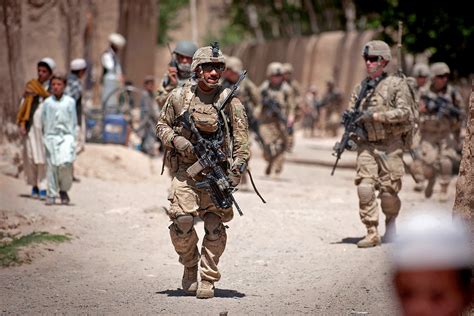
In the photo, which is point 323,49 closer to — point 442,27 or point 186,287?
point 442,27

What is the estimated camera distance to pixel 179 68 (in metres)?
10.3

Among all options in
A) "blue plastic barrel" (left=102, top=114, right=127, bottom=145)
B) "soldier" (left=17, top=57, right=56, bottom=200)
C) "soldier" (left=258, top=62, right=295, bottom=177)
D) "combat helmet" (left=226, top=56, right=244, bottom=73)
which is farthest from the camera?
"blue plastic barrel" (left=102, top=114, right=127, bottom=145)

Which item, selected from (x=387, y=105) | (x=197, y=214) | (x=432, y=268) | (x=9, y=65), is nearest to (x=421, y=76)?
(x=9, y=65)

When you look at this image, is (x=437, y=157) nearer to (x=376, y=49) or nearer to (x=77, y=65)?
(x=77, y=65)

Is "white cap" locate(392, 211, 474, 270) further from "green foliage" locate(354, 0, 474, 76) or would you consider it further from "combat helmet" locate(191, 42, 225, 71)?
"green foliage" locate(354, 0, 474, 76)

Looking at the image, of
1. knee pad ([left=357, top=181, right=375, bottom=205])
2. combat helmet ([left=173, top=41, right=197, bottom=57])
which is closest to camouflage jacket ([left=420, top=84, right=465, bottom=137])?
knee pad ([left=357, top=181, right=375, bottom=205])

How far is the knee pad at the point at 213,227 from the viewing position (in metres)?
7.40

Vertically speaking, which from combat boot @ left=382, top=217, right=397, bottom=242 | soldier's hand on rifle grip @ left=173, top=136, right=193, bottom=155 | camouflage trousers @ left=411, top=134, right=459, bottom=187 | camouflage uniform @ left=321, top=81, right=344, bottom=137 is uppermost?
soldier's hand on rifle grip @ left=173, top=136, right=193, bottom=155

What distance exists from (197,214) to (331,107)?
28200mm

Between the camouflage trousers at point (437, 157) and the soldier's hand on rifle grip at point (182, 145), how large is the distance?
812 cm

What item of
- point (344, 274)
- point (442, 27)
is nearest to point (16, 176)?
point (344, 274)

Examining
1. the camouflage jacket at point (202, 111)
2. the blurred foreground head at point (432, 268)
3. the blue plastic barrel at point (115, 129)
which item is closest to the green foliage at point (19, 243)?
the camouflage jacket at point (202, 111)

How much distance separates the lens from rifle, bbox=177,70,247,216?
7301 mm

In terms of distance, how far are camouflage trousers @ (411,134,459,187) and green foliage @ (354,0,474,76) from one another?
4.77m
